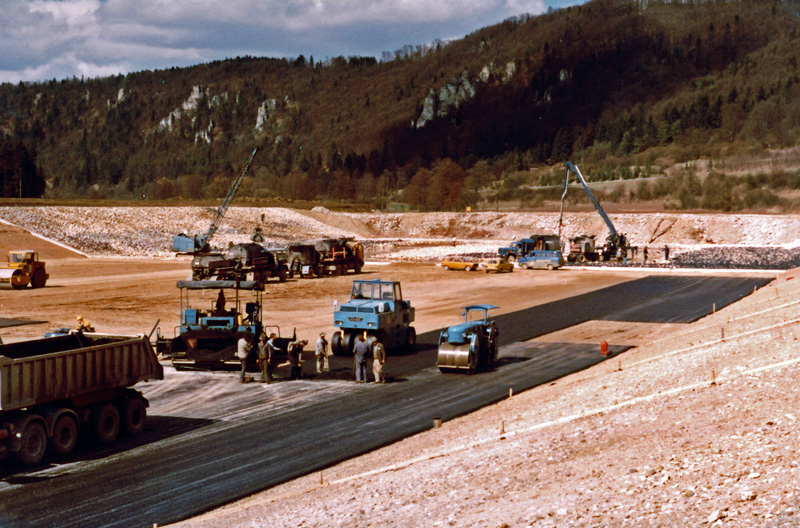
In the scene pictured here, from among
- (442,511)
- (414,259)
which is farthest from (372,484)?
(414,259)

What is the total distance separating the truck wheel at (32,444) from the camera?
1644 centimetres

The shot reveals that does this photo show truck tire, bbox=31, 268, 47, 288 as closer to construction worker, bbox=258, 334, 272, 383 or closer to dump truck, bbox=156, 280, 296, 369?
dump truck, bbox=156, 280, 296, 369

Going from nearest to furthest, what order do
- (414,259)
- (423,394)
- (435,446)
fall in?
(435,446) → (423,394) → (414,259)

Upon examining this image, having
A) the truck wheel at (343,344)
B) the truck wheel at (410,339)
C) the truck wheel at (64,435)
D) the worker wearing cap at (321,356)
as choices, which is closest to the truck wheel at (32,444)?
the truck wheel at (64,435)

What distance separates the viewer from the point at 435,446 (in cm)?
1720

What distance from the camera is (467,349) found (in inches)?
1025

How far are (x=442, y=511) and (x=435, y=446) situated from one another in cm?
506

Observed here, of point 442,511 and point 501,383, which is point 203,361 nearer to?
point 501,383

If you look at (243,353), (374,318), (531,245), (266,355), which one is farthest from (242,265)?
(266,355)

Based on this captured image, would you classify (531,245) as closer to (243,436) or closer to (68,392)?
(243,436)

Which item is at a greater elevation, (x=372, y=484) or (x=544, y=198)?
(x=544, y=198)

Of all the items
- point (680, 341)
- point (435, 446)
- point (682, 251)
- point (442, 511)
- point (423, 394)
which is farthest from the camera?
point (682, 251)

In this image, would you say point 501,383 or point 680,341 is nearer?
point 501,383

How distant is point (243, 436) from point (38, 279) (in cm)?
4045
